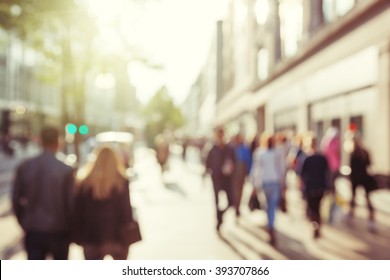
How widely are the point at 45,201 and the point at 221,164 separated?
5286mm

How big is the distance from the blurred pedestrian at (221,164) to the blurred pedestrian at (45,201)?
5.07 meters

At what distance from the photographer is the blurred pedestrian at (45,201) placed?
4.62m

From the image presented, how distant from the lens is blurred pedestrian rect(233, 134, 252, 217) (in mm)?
10664

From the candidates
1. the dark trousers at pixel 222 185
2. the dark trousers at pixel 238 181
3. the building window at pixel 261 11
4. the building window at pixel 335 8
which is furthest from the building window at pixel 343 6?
the building window at pixel 261 11

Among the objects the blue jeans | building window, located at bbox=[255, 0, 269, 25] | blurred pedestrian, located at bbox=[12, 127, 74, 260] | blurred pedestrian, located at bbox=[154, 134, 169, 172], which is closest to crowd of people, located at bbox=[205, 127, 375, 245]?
the blue jeans

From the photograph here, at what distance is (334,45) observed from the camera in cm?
1745

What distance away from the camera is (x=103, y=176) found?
180 inches

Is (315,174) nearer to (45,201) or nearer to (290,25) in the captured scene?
(45,201)

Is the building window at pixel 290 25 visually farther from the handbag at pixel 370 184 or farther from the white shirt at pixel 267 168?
the white shirt at pixel 267 168

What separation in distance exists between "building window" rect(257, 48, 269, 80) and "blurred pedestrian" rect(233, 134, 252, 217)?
55.0 feet

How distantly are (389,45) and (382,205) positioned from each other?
404 centimetres

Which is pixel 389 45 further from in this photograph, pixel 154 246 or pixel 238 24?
pixel 238 24

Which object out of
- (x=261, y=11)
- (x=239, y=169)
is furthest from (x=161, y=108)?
(x=239, y=169)
